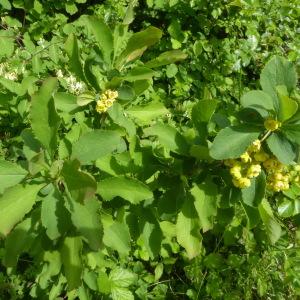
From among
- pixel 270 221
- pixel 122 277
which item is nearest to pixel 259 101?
pixel 270 221

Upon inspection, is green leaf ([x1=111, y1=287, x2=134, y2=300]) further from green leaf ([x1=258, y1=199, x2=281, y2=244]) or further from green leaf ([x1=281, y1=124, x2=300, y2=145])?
A: green leaf ([x1=281, y1=124, x2=300, y2=145])

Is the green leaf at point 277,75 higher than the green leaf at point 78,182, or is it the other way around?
the green leaf at point 277,75

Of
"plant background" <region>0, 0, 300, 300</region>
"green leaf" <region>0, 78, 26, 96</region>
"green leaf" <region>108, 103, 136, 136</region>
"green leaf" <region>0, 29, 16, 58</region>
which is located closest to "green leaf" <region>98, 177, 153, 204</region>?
"plant background" <region>0, 0, 300, 300</region>

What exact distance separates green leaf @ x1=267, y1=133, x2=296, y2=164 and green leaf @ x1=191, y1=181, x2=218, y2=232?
277mm

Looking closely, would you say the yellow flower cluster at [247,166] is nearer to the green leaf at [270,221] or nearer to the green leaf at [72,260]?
the green leaf at [270,221]

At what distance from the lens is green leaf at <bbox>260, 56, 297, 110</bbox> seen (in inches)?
51.5

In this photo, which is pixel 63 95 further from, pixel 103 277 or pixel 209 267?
pixel 209 267

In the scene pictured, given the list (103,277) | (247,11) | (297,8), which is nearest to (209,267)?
(103,277)

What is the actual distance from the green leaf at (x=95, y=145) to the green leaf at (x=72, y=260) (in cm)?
30

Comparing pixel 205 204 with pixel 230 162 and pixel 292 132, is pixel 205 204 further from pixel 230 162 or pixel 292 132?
pixel 292 132

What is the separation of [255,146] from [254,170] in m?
0.07

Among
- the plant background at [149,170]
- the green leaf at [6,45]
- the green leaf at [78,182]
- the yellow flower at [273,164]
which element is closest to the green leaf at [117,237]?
the plant background at [149,170]

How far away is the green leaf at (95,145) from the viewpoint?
1287 mm

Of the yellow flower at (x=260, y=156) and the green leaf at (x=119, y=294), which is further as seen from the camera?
the green leaf at (x=119, y=294)
